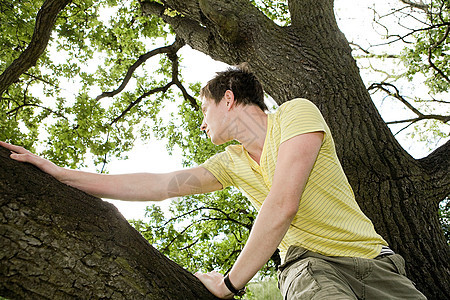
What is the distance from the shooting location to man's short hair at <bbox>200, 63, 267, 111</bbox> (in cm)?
263

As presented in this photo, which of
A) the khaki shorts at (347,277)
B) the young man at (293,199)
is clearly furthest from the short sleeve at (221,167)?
the khaki shorts at (347,277)

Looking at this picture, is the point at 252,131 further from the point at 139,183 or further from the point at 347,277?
the point at 347,277

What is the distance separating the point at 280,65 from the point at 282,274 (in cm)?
235

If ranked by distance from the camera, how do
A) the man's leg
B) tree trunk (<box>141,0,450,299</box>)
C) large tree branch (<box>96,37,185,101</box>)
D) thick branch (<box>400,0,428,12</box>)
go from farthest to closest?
thick branch (<box>400,0,428,12</box>) → large tree branch (<box>96,37,185,101</box>) → tree trunk (<box>141,0,450,299</box>) → the man's leg

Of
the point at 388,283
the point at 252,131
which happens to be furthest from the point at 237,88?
the point at 388,283

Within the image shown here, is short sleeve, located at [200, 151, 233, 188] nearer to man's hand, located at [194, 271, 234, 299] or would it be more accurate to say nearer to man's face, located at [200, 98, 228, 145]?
man's face, located at [200, 98, 228, 145]

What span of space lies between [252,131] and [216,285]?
99 centimetres

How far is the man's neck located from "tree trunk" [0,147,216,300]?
3.10 feet

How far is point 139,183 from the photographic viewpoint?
240 cm

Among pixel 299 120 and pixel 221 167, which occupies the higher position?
pixel 299 120

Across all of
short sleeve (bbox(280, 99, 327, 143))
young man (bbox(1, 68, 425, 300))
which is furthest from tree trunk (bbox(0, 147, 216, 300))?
short sleeve (bbox(280, 99, 327, 143))

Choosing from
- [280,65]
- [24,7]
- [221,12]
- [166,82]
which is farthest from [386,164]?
[166,82]

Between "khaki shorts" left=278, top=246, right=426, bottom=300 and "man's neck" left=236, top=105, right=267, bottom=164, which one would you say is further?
"man's neck" left=236, top=105, right=267, bottom=164

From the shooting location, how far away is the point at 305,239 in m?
2.05
